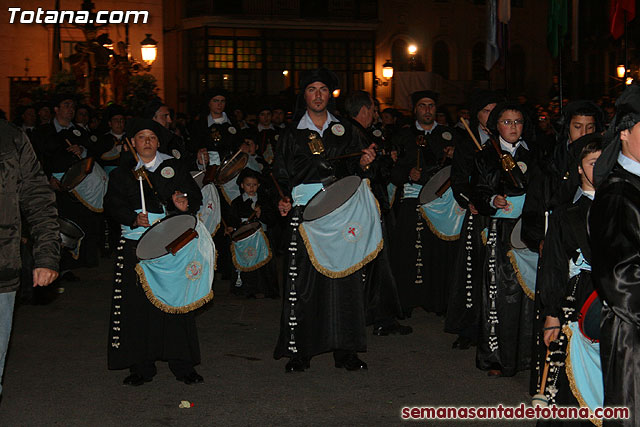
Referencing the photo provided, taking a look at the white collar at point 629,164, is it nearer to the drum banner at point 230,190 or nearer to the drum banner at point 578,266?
the drum banner at point 578,266

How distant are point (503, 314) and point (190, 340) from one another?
7.87 feet

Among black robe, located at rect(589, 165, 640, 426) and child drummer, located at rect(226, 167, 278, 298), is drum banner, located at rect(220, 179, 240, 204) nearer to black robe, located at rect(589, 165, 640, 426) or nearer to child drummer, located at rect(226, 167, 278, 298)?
child drummer, located at rect(226, 167, 278, 298)

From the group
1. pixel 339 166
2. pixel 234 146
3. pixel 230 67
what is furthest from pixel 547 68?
pixel 339 166

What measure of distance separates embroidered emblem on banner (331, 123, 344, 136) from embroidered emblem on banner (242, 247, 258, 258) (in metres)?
3.61

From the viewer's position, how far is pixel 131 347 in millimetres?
6789

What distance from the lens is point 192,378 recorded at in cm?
689

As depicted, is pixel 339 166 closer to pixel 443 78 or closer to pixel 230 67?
pixel 230 67

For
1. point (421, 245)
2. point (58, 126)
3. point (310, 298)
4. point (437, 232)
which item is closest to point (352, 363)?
point (310, 298)

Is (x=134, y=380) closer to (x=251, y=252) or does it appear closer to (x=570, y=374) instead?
(x=570, y=374)

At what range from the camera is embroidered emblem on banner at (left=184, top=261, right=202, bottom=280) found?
6.68 meters

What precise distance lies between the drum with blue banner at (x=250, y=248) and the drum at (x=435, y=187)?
2.37 metres

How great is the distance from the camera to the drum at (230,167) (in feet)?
32.5

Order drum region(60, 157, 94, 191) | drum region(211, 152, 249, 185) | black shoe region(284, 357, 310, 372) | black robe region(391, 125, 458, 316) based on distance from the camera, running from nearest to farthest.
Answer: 1. black shoe region(284, 357, 310, 372)
2. black robe region(391, 125, 458, 316)
3. drum region(211, 152, 249, 185)
4. drum region(60, 157, 94, 191)

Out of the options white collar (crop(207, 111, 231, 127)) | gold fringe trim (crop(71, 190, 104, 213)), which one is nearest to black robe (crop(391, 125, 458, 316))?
white collar (crop(207, 111, 231, 127))
